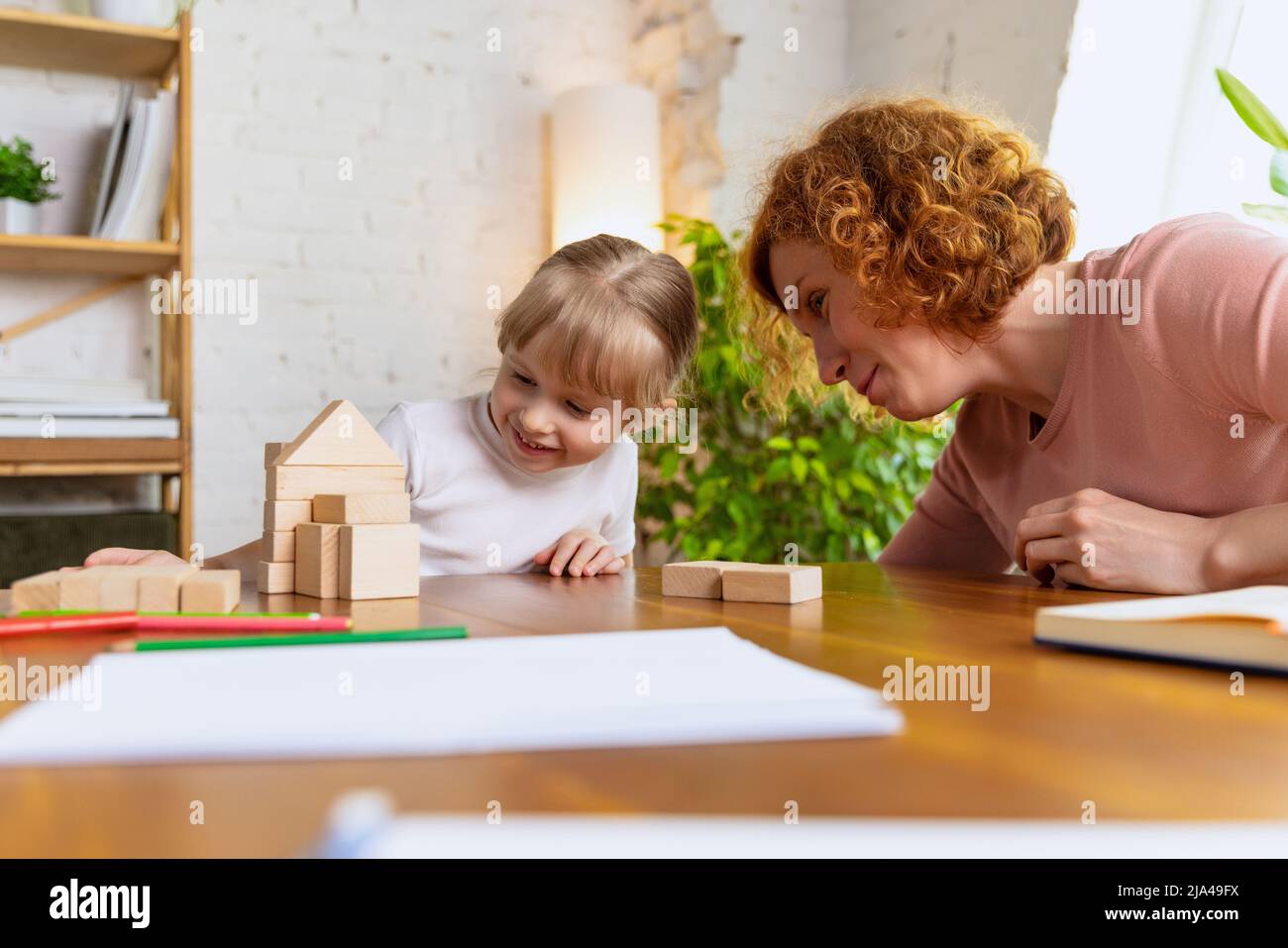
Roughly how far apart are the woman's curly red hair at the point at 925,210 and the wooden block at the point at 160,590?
778 mm

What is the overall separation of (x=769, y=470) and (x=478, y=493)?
126 centimetres

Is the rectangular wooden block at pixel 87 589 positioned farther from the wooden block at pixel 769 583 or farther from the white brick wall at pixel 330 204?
the white brick wall at pixel 330 204

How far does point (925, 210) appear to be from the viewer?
124 centimetres

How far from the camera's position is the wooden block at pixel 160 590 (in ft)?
Result: 2.62

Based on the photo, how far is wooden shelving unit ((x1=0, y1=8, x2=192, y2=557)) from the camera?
7.73ft

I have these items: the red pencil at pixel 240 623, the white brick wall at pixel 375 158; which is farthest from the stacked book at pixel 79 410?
the red pencil at pixel 240 623

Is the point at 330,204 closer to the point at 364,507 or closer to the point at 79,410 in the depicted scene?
the point at 79,410

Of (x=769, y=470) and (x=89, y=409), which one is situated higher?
(x=89, y=409)

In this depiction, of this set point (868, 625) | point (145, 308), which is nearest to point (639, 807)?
point (868, 625)

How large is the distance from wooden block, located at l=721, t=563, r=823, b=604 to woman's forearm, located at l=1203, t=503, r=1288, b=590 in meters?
0.33

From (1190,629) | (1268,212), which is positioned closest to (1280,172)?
(1268,212)

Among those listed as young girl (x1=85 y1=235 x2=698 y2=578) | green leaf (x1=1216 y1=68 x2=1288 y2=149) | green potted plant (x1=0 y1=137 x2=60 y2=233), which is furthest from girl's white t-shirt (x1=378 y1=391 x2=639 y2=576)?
green potted plant (x1=0 y1=137 x2=60 y2=233)

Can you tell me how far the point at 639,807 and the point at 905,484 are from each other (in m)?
2.55
